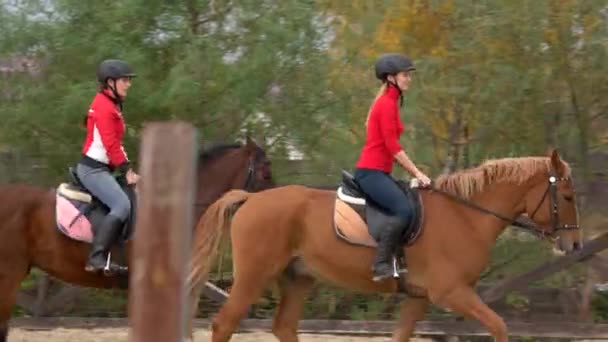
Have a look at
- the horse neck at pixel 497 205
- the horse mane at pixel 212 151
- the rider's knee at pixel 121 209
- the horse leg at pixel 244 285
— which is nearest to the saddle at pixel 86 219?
the rider's knee at pixel 121 209

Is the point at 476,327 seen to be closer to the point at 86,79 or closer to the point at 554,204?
the point at 554,204

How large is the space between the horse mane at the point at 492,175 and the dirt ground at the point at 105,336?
243cm

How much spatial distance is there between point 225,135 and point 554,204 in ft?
12.5

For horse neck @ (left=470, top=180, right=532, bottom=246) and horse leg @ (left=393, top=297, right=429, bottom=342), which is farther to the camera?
horse leg @ (left=393, top=297, right=429, bottom=342)

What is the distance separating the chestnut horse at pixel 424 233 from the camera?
821cm

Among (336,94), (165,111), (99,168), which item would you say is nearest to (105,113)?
(99,168)

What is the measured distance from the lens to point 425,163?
431 inches

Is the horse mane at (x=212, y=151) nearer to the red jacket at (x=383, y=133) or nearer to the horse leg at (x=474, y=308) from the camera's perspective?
the red jacket at (x=383, y=133)

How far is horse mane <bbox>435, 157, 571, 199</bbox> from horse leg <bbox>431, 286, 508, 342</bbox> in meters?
0.74

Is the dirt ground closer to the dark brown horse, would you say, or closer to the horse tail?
the dark brown horse

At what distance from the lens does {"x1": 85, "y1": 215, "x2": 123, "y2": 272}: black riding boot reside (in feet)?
27.0

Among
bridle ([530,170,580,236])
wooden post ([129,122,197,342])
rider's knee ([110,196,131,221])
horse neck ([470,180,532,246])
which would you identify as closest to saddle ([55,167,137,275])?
rider's knee ([110,196,131,221])

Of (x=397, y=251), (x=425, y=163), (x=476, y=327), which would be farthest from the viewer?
(x=425, y=163)

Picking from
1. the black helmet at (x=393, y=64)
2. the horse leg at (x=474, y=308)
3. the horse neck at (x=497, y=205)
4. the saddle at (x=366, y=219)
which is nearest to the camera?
the horse leg at (x=474, y=308)
